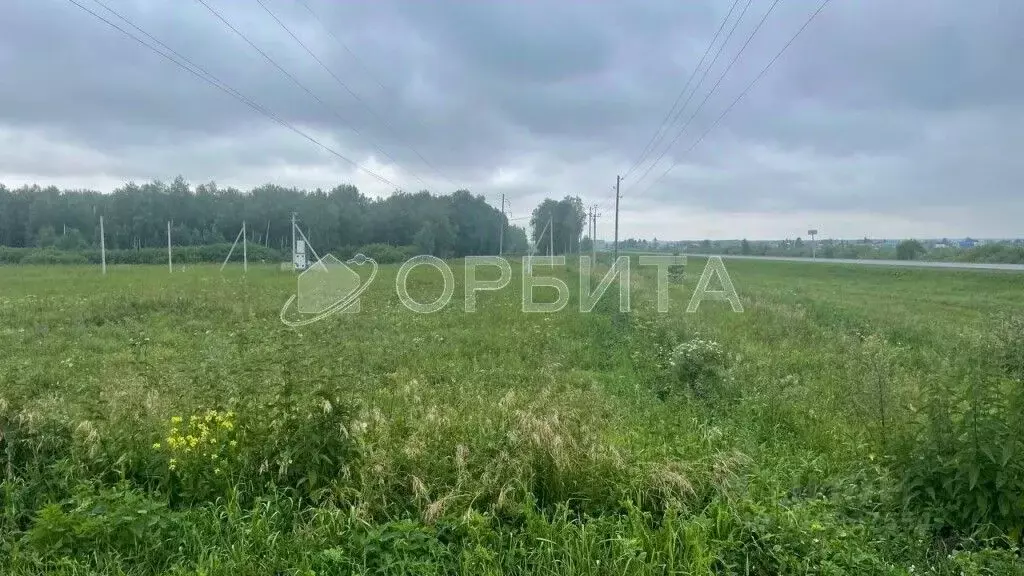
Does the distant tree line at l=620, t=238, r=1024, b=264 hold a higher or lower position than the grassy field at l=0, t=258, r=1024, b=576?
higher

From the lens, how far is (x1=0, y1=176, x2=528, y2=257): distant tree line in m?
53.4

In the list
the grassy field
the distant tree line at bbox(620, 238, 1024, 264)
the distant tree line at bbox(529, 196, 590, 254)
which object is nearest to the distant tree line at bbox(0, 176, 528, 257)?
the distant tree line at bbox(529, 196, 590, 254)

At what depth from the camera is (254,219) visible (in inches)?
2409

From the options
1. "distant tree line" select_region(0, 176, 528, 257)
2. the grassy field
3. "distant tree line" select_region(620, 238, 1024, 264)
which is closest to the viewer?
the grassy field

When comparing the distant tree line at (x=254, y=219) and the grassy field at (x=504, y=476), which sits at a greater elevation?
the distant tree line at (x=254, y=219)

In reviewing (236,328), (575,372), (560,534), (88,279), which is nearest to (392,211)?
(88,279)

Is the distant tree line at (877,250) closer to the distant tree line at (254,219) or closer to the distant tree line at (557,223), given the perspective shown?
the distant tree line at (557,223)

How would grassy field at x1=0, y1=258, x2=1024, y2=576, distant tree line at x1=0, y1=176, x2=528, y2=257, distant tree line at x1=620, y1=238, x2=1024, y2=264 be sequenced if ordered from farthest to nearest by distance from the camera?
distant tree line at x1=0, y1=176, x2=528, y2=257 < distant tree line at x1=620, y1=238, x2=1024, y2=264 < grassy field at x1=0, y1=258, x2=1024, y2=576

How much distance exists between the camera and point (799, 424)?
5.49 m

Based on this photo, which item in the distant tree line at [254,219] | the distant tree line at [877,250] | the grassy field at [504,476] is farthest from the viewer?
the distant tree line at [254,219]

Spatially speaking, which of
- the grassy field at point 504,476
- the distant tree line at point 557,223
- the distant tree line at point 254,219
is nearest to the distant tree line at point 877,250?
the distant tree line at point 557,223

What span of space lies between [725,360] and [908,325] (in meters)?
7.07

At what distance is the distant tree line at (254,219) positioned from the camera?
5338cm

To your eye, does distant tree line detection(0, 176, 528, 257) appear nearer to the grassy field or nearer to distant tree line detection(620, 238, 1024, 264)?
distant tree line detection(620, 238, 1024, 264)
